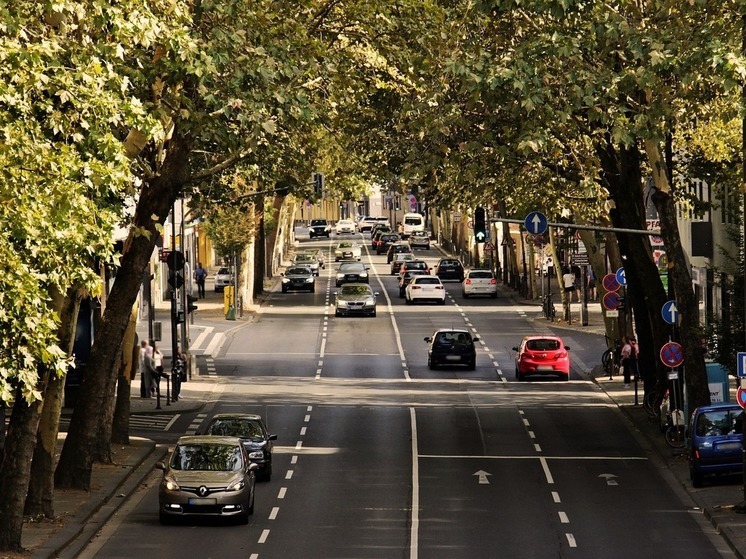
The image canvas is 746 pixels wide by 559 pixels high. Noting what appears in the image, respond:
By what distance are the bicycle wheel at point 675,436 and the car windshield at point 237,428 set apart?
9662 mm

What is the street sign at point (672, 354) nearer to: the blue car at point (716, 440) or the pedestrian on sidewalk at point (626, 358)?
the blue car at point (716, 440)

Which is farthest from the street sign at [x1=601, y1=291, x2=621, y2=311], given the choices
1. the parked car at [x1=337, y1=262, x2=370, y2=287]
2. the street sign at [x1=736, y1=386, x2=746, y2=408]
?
the parked car at [x1=337, y1=262, x2=370, y2=287]

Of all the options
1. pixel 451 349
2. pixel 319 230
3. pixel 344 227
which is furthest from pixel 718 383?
pixel 344 227

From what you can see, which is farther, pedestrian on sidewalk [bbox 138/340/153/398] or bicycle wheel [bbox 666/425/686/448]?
pedestrian on sidewalk [bbox 138/340/153/398]

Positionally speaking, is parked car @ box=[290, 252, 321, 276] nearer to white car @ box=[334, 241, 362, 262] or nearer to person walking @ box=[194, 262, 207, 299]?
white car @ box=[334, 241, 362, 262]

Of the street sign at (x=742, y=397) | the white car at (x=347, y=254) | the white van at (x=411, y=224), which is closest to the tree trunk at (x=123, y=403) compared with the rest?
the street sign at (x=742, y=397)

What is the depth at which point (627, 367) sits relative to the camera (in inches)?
1971

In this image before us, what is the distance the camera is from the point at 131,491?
31625 millimetres

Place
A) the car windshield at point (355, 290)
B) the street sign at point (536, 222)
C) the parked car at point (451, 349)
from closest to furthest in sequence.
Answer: the street sign at point (536, 222)
the parked car at point (451, 349)
the car windshield at point (355, 290)

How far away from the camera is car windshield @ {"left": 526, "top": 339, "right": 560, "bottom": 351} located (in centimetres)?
5188

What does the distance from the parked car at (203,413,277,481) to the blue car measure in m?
8.06

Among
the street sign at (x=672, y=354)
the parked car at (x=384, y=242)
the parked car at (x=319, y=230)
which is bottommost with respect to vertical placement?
the street sign at (x=672, y=354)

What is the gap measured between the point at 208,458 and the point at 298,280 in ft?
202

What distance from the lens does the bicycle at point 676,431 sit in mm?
35906
